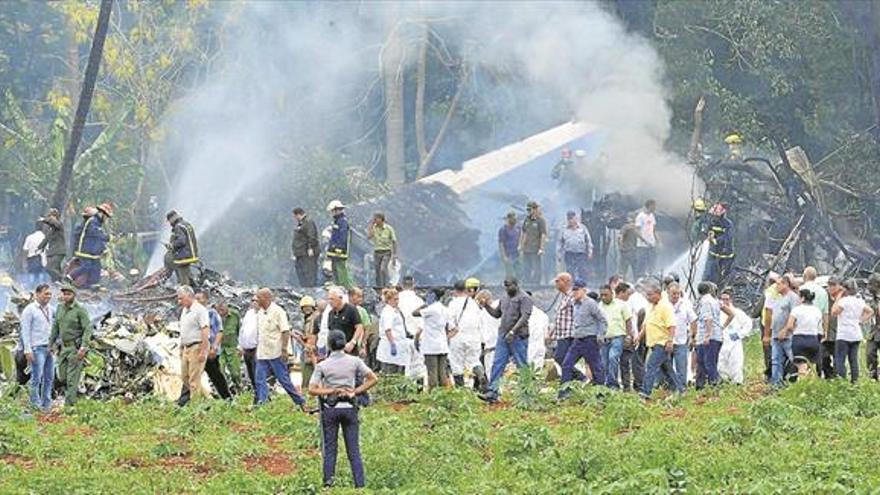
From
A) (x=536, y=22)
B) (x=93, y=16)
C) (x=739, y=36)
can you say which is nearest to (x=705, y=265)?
(x=739, y=36)

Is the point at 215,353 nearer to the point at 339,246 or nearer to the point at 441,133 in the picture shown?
the point at 339,246

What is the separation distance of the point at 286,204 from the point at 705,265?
11.3 m

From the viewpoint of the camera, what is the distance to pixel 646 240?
3262cm

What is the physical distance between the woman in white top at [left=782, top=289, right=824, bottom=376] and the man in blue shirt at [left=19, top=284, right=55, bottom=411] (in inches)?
335

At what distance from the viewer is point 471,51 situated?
137 ft

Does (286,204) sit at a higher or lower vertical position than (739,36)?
lower

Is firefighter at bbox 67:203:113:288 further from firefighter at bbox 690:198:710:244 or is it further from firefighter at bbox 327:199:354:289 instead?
firefighter at bbox 690:198:710:244

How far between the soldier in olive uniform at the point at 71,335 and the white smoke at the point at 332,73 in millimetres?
17733

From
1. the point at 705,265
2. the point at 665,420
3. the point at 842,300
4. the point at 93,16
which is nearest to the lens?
the point at 665,420

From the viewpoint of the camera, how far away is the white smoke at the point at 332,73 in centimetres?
3831

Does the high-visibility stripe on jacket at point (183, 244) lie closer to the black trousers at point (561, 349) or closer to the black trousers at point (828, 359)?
the black trousers at point (561, 349)

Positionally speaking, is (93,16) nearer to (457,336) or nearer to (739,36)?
(739,36)

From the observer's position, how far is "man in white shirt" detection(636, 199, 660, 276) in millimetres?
32594

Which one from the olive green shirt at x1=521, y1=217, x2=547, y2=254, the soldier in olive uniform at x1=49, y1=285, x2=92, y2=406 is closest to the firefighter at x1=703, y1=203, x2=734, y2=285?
the olive green shirt at x1=521, y1=217, x2=547, y2=254
